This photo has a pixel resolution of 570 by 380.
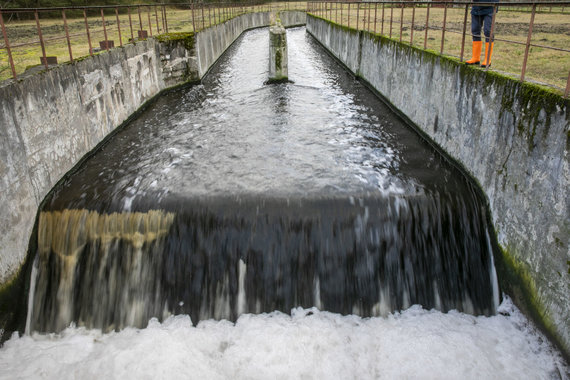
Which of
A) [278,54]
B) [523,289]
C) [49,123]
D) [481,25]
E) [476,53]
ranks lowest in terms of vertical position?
[523,289]

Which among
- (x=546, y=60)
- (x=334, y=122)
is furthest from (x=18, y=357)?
(x=546, y=60)

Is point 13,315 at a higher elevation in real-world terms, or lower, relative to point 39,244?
lower

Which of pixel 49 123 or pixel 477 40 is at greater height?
pixel 477 40

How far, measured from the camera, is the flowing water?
18.8 feet

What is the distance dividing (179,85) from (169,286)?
34.7 feet

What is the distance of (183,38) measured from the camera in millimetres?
15227

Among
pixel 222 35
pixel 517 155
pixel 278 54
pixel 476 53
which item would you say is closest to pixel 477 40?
pixel 476 53

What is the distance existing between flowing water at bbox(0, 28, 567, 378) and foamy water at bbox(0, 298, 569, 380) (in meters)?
0.02

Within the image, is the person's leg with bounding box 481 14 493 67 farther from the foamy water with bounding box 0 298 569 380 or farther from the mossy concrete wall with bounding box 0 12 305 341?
the mossy concrete wall with bounding box 0 12 305 341

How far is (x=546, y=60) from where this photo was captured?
1128 cm

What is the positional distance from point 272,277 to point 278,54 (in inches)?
441

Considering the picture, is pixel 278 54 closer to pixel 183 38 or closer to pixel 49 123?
pixel 183 38

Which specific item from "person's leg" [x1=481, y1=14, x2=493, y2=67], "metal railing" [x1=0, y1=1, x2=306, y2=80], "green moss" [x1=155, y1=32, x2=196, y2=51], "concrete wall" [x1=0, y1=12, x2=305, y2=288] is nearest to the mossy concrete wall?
"concrete wall" [x1=0, y1=12, x2=305, y2=288]

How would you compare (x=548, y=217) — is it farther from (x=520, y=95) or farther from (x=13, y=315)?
(x=13, y=315)
